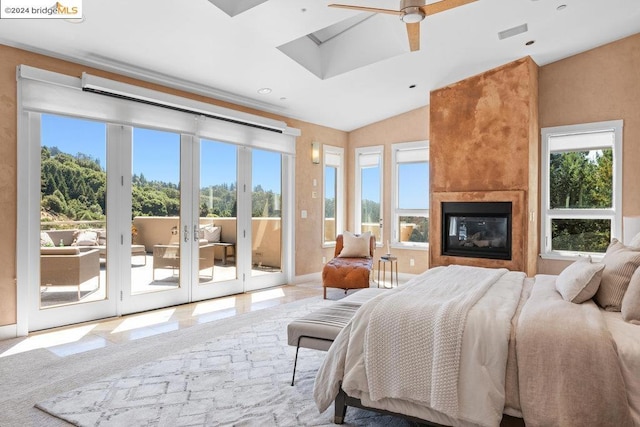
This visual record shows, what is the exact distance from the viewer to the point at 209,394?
100 inches

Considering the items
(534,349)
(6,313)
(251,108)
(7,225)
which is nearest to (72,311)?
(6,313)

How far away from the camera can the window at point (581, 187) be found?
501 cm

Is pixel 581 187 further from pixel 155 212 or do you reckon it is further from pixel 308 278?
pixel 155 212

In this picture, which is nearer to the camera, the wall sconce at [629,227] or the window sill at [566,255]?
the wall sconce at [629,227]

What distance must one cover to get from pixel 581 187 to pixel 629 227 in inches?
31.0

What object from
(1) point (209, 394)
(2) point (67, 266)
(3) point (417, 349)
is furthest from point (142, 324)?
(3) point (417, 349)

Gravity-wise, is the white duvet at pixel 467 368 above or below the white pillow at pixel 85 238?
below

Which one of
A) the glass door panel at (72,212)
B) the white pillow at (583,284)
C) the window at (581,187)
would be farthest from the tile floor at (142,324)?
the white pillow at (583,284)

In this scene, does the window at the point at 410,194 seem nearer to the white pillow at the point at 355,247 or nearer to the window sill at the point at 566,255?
the white pillow at the point at 355,247

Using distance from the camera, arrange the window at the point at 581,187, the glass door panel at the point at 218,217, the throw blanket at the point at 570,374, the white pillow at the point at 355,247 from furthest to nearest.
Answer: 1. the white pillow at the point at 355,247
2. the glass door panel at the point at 218,217
3. the window at the point at 581,187
4. the throw blanket at the point at 570,374

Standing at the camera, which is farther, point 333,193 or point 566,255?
point 333,193

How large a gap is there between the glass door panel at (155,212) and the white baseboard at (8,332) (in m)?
1.11

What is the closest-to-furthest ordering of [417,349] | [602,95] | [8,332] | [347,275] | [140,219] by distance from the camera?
[417,349] → [8,332] → [140,219] → [602,95] → [347,275]

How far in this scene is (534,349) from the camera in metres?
1.77
